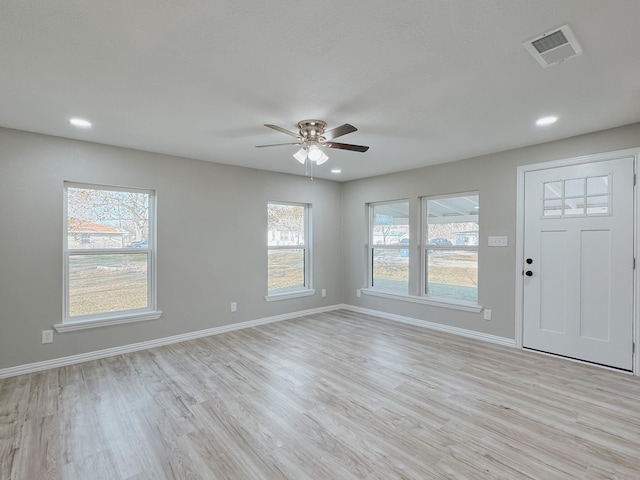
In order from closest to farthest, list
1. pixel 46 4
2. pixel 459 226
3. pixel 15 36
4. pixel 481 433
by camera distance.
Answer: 1. pixel 46 4
2. pixel 15 36
3. pixel 481 433
4. pixel 459 226

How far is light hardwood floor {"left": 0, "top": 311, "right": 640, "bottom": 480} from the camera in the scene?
1.83 meters

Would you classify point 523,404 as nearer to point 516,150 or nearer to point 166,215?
point 516,150

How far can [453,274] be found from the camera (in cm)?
454

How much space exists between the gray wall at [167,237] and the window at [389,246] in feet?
2.33

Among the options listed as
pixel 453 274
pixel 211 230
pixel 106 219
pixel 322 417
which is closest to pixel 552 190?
pixel 453 274

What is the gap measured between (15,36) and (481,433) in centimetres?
365

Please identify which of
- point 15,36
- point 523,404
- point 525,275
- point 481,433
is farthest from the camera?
point 525,275

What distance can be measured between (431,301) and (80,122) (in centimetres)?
467

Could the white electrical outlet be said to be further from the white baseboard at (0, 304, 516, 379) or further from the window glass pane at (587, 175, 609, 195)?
the window glass pane at (587, 175, 609, 195)

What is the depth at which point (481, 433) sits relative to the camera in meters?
2.13

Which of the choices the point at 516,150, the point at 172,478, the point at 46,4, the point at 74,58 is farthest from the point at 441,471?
the point at 516,150

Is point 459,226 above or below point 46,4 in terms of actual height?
below

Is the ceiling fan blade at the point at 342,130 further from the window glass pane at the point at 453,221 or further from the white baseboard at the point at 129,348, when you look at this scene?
the white baseboard at the point at 129,348

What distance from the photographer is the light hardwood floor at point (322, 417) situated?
183cm
